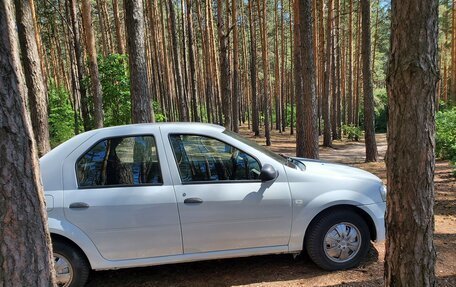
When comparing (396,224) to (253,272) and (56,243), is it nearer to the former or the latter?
(253,272)

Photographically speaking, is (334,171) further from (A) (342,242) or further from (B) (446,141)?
(B) (446,141)

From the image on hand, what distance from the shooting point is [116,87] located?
46.7 feet

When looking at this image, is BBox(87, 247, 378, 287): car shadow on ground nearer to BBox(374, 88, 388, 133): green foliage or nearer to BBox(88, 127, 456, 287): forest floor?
BBox(88, 127, 456, 287): forest floor

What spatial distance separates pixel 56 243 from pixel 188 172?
1560 mm

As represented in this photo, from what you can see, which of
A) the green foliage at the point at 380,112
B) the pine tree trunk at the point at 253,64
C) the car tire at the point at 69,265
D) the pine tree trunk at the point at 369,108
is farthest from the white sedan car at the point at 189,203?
the green foliage at the point at 380,112

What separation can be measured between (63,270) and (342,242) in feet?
10.2

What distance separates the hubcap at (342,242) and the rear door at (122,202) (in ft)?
5.66

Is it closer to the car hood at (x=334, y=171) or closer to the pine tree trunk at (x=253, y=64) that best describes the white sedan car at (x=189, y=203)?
the car hood at (x=334, y=171)

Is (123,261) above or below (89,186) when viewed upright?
below

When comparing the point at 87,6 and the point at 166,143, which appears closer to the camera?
the point at 166,143

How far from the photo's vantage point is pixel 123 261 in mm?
4016

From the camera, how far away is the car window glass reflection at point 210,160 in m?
4.19

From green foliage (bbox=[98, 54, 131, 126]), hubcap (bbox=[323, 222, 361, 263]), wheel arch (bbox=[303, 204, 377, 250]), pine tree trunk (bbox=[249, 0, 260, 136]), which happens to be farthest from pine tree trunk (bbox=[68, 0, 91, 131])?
hubcap (bbox=[323, 222, 361, 263])

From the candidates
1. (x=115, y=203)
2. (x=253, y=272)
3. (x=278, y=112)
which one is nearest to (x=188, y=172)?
(x=115, y=203)
